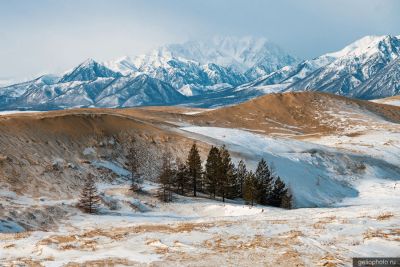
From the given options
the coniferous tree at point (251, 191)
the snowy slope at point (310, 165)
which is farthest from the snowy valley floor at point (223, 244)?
the snowy slope at point (310, 165)

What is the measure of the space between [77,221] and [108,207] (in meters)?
8.00

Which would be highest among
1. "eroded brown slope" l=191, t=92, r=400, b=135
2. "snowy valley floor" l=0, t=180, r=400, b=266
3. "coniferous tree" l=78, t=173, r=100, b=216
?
"eroded brown slope" l=191, t=92, r=400, b=135

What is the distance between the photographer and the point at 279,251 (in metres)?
24.9

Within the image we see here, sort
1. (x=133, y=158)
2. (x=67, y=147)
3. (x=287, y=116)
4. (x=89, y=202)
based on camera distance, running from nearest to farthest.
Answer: (x=89, y=202) → (x=67, y=147) → (x=133, y=158) → (x=287, y=116)

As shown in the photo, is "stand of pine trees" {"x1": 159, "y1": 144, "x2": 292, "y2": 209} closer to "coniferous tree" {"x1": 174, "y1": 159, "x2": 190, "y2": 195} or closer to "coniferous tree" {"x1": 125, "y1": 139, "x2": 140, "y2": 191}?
"coniferous tree" {"x1": 174, "y1": 159, "x2": 190, "y2": 195}

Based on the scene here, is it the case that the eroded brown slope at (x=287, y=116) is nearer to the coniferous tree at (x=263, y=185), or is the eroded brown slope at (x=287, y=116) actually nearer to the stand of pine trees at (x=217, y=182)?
the coniferous tree at (x=263, y=185)

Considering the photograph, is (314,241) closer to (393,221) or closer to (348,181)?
(393,221)

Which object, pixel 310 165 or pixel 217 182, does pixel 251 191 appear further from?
pixel 310 165

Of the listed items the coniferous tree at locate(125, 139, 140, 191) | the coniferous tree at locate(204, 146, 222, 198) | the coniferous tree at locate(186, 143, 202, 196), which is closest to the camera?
the coniferous tree at locate(204, 146, 222, 198)

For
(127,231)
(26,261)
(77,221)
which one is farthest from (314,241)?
(77,221)

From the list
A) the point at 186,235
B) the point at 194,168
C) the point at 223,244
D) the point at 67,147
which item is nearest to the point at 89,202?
the point at 194,168

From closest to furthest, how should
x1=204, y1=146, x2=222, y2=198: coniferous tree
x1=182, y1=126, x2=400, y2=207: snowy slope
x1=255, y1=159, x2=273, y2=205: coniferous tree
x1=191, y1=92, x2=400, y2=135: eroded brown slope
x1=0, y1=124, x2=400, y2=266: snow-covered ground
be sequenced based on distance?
x1=0, y1=124, x2=400, y2=266: snow-covered ground < x1=204, y1=146, x2=222, y2=198: coniferous tree < x1=255, y1=159, x2=273, y2=205: coniferous tree < x1=182, y1=126, x2=400, y2=207: snowy slope < x1=191, y1=92, x2=400, y2=135: eroded brown slope

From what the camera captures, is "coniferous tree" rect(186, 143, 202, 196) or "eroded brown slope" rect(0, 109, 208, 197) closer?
"eroded brown slope" rect(0, 109, 208, 197)

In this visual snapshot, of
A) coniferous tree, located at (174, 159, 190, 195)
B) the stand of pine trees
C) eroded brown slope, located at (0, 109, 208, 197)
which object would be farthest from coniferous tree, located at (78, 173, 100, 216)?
coniferous tree, located at (174, 159, 190, 195)
